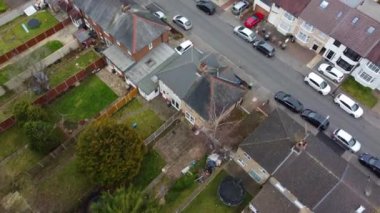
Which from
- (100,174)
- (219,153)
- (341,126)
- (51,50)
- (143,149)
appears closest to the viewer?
(100,174)

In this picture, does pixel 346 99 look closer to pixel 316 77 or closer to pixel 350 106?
pixel 350 106

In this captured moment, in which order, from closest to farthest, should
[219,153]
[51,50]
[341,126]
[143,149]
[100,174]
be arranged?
[100,174], [143,149], [219,153], [341,126], [51,50]

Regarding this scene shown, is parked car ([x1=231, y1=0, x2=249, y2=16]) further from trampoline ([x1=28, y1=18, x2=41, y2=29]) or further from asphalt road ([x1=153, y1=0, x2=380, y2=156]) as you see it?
trampoline ([x1=28, y1=18, x2=41, y2=29])

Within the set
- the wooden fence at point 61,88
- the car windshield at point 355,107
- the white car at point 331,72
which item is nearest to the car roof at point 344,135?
the car windshield at point 355,107

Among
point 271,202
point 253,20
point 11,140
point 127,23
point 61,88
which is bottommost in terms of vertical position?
point 11,140

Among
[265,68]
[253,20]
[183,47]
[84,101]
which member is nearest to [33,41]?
[84,101]

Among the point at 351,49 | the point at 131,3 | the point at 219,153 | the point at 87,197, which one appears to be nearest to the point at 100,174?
the point at 87,197

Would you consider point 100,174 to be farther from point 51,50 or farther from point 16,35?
point 16,35

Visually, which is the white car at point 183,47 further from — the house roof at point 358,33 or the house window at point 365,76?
the house window at point 365,76
